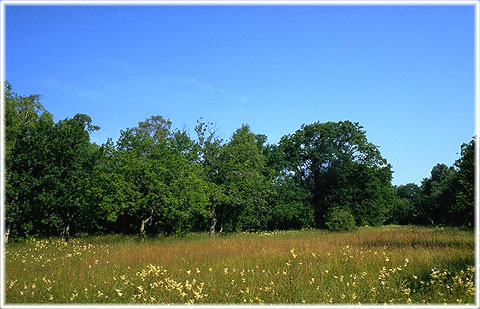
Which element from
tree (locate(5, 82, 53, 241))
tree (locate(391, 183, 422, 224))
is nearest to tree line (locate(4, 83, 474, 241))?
tree (locate(5, 82, 53, 241))

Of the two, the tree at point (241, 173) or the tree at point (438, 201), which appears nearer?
the tree at point (241, 173)

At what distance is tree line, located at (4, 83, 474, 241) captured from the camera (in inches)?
804

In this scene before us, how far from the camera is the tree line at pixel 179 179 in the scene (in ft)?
67.0

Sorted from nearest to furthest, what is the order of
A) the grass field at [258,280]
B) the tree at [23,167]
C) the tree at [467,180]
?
1. the grass field at [258,280]
2. the tree at [467,180]
3. the tree at [23,167]

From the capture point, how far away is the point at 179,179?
21.2 metres

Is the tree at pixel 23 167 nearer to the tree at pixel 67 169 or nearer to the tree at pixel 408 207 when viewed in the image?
the tree at pixel 67 169

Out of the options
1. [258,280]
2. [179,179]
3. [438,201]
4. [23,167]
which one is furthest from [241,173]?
[438,201]

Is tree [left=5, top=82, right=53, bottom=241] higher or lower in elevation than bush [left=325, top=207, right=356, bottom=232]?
higher

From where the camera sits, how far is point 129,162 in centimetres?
2027

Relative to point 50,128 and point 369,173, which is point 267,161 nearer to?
point 369,173

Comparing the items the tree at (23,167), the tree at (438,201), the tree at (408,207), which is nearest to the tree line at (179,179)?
the tree at (23,167)

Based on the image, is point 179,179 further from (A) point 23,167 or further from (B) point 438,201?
(B) point 438,201

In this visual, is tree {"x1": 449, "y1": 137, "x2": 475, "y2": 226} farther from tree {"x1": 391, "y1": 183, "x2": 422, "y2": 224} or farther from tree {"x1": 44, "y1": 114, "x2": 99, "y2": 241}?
tree {"x1": 391, "y1": 183, "x2": 422, "y2": 224}

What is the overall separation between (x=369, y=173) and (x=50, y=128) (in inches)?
1228
